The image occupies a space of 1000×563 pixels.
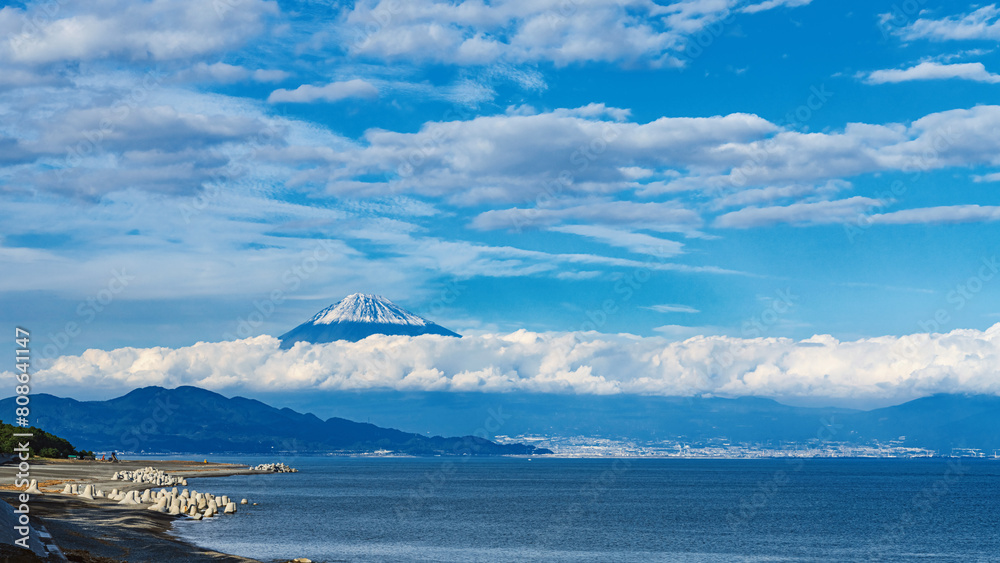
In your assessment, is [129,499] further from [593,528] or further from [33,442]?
[33,442]

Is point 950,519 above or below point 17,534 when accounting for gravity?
below

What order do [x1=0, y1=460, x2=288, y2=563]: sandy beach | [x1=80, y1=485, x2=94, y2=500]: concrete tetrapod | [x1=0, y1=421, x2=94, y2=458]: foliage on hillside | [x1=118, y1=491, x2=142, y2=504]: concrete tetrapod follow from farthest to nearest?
[x1=0, y1=421, x2=94, y2=458]: foliage on hillside < [x1=80, y1=485, x2=94, y2=500]: concrete tetrapod < [x1=118, y1=491, x2=142, y2=504]: concrete tetrapod < [x1=0, y1=460, x2=288, y2=563]: sandy beach

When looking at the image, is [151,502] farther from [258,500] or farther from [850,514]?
[850,514]

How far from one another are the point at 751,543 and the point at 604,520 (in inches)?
1045

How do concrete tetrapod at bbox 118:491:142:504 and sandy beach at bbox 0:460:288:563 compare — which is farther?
concrete tetrapod at bbox 118:491:142:504

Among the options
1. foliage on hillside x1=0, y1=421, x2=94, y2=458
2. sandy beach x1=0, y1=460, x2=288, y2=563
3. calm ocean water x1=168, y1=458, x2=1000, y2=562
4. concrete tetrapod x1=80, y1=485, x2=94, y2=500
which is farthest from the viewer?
foliage on hillside x1=0, y1=421, x2=94, y2=458

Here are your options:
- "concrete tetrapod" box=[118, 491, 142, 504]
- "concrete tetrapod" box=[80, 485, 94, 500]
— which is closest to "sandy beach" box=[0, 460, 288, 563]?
"concrete tetrapod" box=[118, 491, 142, 504]

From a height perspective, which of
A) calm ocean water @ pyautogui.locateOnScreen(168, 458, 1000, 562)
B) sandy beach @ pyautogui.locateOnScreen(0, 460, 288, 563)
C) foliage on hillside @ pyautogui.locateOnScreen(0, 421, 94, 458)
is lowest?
calm ocean water @ pyautogui.locateOnScreen(168, 458, 1000, 562)

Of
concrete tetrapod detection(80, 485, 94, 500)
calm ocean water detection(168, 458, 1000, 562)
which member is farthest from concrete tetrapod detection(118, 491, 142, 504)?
calm ocean water detection(168, 458, 1000, 562)

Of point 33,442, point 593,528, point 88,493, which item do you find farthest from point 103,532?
point 33,442

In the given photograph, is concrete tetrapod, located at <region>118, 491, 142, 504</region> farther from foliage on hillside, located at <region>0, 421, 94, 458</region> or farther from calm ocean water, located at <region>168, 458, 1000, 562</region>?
foliage on hillside, located at <region>0, 421, 94, 458</region>

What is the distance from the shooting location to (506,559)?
6881cm

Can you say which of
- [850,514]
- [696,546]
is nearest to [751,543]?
[696,546]

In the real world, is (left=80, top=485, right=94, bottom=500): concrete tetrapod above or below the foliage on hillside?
below
